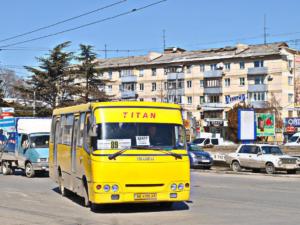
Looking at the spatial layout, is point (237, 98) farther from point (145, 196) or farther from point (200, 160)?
point (145, 196)

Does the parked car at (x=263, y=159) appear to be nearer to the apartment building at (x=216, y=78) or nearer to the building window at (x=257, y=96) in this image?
the apartment building at (x=216, y=78)

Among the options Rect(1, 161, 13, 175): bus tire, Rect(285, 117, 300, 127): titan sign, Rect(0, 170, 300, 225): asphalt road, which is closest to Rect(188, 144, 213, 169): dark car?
Rect(1, 161, 13, 175): bus tire

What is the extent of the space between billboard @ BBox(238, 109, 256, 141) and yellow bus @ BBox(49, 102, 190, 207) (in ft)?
97.4

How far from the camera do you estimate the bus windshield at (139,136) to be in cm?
1260

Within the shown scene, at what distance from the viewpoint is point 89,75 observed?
245 ft

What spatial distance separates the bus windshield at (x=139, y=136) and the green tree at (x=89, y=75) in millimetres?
59144

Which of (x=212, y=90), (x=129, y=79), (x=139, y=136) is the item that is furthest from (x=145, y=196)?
(x=129, y=79)

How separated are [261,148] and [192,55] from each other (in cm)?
7245

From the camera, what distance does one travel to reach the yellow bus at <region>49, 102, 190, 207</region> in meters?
12.4

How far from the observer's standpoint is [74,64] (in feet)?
243

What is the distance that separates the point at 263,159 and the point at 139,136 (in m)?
18.7

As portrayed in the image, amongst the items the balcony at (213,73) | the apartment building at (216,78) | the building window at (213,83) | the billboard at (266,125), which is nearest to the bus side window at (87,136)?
the billboard at (266,125)

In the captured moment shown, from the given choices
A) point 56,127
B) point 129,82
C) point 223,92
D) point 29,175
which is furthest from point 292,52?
point 56,127

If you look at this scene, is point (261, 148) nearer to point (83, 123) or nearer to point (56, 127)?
point (56, 127)
